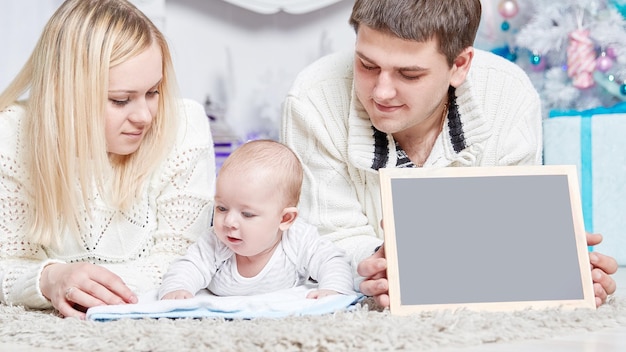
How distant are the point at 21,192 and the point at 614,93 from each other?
197 centimetres

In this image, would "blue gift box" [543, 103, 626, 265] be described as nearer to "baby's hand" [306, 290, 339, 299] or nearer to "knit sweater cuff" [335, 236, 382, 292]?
"knit sweater cuff" [335, 236, 382, 292]

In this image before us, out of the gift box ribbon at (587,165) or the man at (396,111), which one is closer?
the man at (396,111)

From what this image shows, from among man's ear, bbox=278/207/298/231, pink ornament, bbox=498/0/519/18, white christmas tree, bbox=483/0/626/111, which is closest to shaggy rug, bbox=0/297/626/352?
man's ear, bbox=278/207/298/231

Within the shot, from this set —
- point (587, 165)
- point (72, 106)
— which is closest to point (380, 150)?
point (72, 106)

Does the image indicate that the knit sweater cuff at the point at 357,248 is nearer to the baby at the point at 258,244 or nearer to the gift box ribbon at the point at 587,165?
the baby at the point at 258,244

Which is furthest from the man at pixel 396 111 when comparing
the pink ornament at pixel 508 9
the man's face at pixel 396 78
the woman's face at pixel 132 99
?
the pink ornament at pixel 508 9

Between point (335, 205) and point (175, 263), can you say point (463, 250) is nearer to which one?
point (335, 205)

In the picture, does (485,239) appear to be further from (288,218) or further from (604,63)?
(604,63)

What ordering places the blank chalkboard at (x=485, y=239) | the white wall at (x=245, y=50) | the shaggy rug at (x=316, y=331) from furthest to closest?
the white wall at (x=245, y=50) < the blank chalkboard at (x=485, y=239) < the shaggy rug at (x=316, y=331)

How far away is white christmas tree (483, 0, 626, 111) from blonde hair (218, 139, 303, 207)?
146cm

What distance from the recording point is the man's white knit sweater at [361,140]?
203cm

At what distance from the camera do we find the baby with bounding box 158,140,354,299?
173 centimetres

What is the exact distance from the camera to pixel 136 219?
77.2 inches

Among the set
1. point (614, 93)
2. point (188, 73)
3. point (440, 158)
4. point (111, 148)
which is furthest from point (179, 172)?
point (188, 73)
